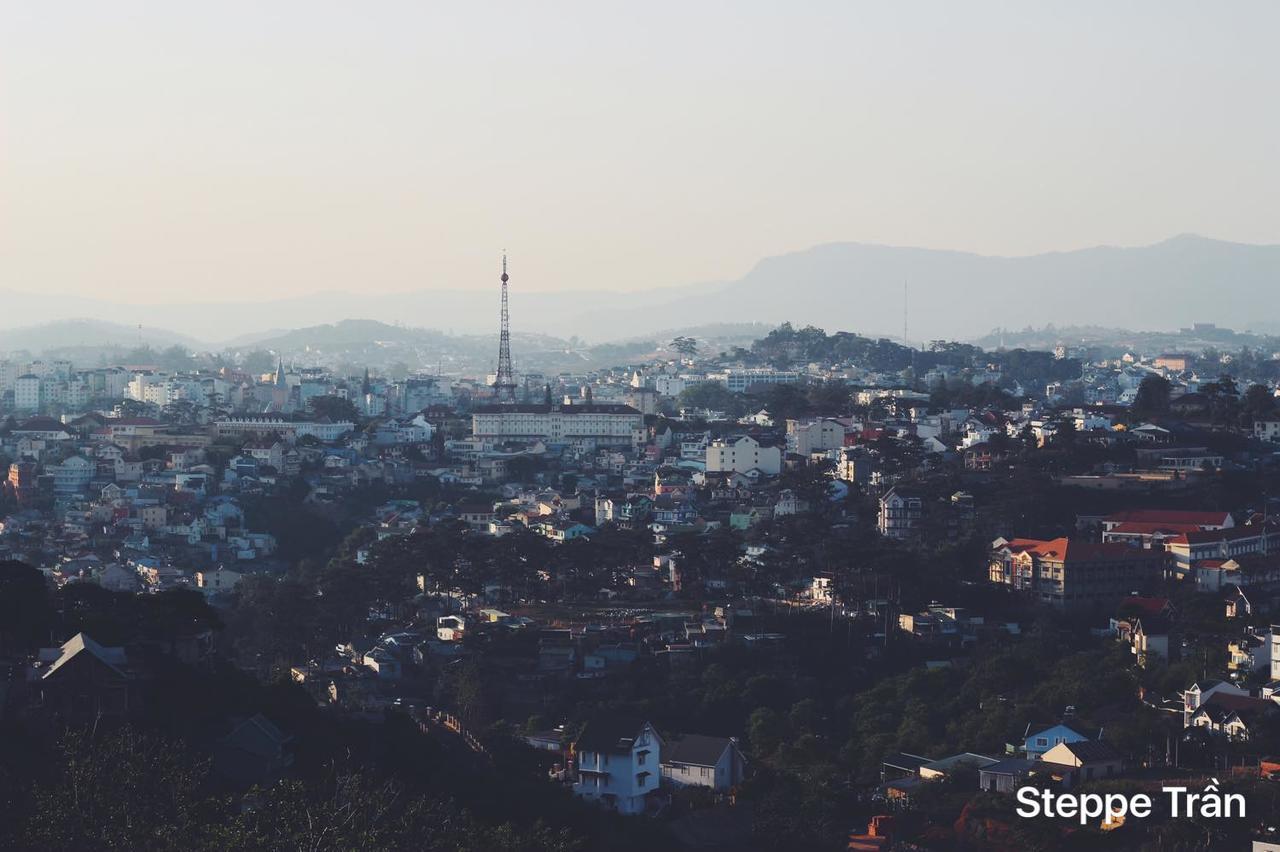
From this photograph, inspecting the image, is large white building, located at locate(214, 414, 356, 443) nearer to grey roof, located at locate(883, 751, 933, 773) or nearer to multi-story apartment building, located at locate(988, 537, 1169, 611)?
multi-story apartment building, located at locate(988, 537, 1169, 611)

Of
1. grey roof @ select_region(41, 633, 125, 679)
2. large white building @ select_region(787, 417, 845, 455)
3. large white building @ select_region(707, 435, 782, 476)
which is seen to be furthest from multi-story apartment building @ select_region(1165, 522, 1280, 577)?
grey roof @ select_region(41, 633, 125, 679)

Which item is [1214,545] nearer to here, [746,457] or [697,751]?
[697,751]

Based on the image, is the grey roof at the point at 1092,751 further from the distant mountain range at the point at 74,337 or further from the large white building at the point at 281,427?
the distant mountain range at the point at 74,337

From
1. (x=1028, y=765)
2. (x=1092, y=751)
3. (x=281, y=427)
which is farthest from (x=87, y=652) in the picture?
(x=281, y=427)

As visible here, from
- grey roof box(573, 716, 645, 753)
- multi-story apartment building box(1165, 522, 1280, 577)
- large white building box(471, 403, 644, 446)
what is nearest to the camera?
grey roof box(573, 716, 645, 753)

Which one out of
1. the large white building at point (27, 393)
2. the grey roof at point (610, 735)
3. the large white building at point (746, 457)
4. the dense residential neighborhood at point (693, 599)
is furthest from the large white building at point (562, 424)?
the grey roof at point (610, 735)

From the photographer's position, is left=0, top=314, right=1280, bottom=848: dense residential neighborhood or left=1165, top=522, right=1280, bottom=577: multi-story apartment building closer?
left=0, top=314, right=1280, bottom=848: dense residential neighborhood
